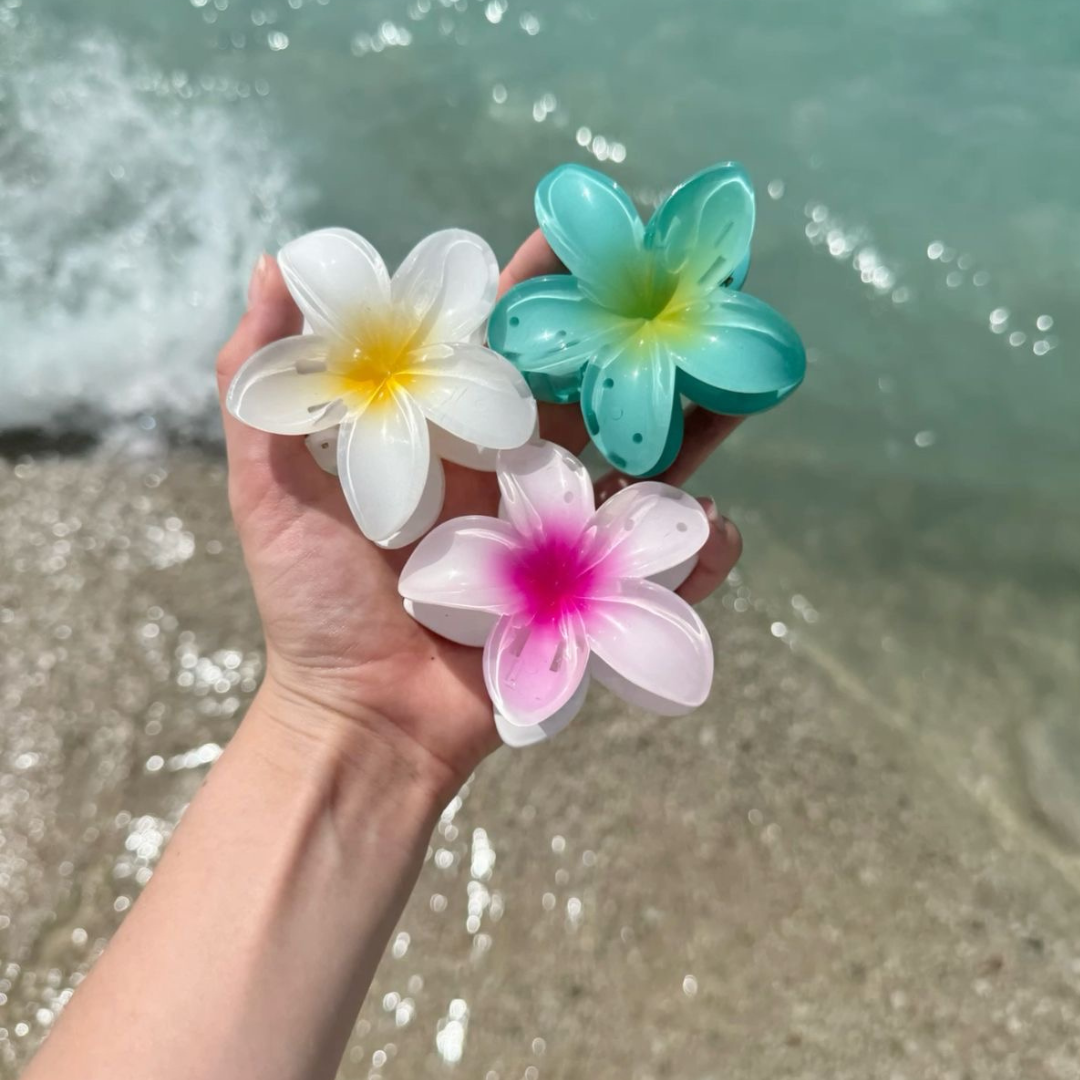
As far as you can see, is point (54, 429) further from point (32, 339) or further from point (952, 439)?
point (952, 439)

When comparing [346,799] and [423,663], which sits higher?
[423,663]

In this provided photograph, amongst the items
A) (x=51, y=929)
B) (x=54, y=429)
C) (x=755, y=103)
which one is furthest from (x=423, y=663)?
(x=755, y=103)

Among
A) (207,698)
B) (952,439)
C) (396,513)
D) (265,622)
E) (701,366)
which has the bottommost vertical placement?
(207,698)

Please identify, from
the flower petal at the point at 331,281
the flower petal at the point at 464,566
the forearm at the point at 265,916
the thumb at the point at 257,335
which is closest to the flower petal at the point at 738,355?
the flower petal at the point at 464,566

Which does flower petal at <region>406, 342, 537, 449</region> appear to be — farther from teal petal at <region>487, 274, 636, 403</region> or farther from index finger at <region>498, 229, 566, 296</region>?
index finger at <region>498, 229, 566, 296</region>

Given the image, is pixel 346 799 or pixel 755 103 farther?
A: pixel 755 103

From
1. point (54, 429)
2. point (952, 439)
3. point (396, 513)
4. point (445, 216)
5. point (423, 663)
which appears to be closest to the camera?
point (396, 513)

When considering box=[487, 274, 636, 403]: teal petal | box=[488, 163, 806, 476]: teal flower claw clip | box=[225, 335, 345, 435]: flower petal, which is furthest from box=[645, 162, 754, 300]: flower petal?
box=[225, 335, 345, 435]: flower petal
